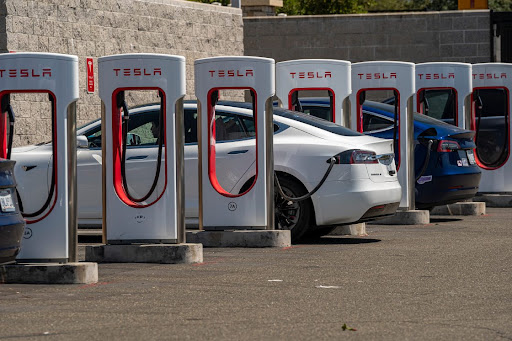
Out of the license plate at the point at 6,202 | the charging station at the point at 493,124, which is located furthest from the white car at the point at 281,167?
the charging station at the point at 493,124

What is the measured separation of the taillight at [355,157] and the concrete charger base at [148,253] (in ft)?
7.43

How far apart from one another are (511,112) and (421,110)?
1.99 m

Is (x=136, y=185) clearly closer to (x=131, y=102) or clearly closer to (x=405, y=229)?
(x=405, y=229)

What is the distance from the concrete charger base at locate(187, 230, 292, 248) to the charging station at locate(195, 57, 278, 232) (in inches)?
3.8

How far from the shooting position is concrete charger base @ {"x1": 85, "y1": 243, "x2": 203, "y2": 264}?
10992 millimetres

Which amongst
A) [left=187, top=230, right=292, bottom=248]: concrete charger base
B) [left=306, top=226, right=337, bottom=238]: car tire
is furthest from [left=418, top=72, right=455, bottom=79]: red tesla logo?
[left=187, top=230, right=292, bottom=248]: concrete charger base

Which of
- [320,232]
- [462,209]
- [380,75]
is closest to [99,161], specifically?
[320,232]

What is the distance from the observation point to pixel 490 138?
1898 cm

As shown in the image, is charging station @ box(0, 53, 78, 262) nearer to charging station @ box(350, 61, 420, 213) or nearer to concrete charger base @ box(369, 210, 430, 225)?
charging station @ box(350, 61, 420, 213)

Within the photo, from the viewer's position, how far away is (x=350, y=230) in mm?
14039

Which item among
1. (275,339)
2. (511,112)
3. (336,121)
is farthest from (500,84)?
(275,339)

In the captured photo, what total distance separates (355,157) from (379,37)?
15.5 meters

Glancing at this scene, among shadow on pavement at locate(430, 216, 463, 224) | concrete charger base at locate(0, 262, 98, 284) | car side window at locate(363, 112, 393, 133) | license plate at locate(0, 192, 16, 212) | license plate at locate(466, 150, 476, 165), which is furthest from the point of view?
shadow on pavement at locate(430, 216, 463, 224)

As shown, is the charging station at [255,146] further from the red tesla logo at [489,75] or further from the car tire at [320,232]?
the red tesla logo at [489,75]
